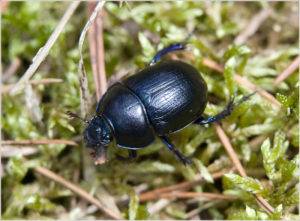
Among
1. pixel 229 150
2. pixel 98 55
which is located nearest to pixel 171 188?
pixel 229 150

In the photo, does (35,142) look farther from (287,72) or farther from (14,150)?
(287,72)

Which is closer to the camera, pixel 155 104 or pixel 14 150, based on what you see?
pixel 155 104

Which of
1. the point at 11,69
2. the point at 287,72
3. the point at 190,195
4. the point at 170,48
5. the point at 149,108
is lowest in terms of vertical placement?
the point at 190,195

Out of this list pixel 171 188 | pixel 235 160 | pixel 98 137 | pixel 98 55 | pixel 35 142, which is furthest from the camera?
pixel 98 55

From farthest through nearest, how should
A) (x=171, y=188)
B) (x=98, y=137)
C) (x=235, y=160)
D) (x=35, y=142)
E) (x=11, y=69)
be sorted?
(x=11, y=69), (x=35, y=142), (x=171, y=188), (x=235, y=160), (x=98, y=137)

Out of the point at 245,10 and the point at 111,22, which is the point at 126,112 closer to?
the point at 111,22

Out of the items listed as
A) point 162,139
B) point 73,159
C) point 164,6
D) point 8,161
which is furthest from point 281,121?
point 8,161

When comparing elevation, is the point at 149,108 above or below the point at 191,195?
above
